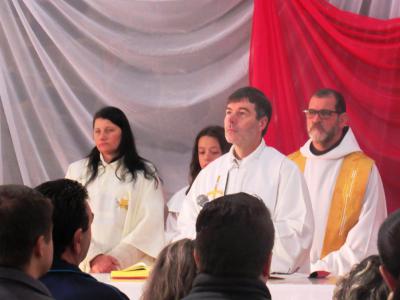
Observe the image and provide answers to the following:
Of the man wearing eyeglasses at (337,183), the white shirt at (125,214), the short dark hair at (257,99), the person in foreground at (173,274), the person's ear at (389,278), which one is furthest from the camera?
the white shirt at (125,214)

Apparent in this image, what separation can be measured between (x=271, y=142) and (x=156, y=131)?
95cm

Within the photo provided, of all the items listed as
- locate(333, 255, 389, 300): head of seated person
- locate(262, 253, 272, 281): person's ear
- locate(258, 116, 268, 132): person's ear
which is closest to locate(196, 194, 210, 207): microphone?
locate(258, 116, 268, 132): person's ear

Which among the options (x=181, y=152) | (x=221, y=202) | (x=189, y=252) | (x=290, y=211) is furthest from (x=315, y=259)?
(x=221, y=202)

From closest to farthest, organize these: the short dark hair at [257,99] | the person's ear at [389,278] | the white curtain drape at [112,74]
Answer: the person's ear at [389,278] < the short dark hair at [257,99] < the white curtain drape at [112,74]

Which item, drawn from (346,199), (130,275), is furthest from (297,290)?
(346,199)

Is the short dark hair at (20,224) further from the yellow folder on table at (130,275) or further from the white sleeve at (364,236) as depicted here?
the white sleeve at (364,236)

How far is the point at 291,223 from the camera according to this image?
6113 millimetres

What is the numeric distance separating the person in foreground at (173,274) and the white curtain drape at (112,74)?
4.20m

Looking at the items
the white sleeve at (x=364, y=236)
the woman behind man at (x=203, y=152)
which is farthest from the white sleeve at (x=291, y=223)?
the woman behind man at (x=203, y=152)

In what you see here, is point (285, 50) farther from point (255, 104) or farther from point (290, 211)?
point (290, 211)

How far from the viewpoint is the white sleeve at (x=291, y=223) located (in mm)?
6000

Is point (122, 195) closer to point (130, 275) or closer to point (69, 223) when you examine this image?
point (130, 275)

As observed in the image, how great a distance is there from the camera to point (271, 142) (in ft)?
24.3

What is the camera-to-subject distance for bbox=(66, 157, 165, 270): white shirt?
6.92m
